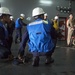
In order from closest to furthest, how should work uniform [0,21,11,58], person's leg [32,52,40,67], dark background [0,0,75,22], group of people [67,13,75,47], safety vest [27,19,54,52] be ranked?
work uniform [0,21,11,58], safety vest [27,19,54,52], person's leg [32,52,40,67], group of people [67,13,75,47], dark background [0,0,75,22]

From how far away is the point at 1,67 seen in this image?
6.84 metres

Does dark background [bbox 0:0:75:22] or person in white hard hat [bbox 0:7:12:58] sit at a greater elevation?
dark background [bbox 0:0:75:22]

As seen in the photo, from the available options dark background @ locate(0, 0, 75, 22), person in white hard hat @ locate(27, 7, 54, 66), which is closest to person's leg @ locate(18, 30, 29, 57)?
person in white hard hat @ locate(27, 7, 54, 66)

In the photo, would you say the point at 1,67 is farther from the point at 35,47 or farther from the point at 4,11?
the point at 4,11

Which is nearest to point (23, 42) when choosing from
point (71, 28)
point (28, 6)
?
point (71, 28)

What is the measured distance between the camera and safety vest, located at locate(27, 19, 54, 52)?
683 centimetres

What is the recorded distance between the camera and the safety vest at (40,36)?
6832 millimetres

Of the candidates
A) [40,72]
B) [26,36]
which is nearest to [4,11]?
[26,36]

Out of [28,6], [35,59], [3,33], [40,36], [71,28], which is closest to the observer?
[3,33]

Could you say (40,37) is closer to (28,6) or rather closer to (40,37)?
(40,37)

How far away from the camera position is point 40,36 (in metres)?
6.86

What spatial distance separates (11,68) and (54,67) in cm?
111

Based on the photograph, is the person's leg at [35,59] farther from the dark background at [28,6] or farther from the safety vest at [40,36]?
the dark background at [28,6]

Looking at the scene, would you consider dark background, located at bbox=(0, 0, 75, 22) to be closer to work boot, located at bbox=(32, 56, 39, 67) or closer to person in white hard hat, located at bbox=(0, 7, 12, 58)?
person in white hard hat, located at bbox=(0, 7, 12, 58)
